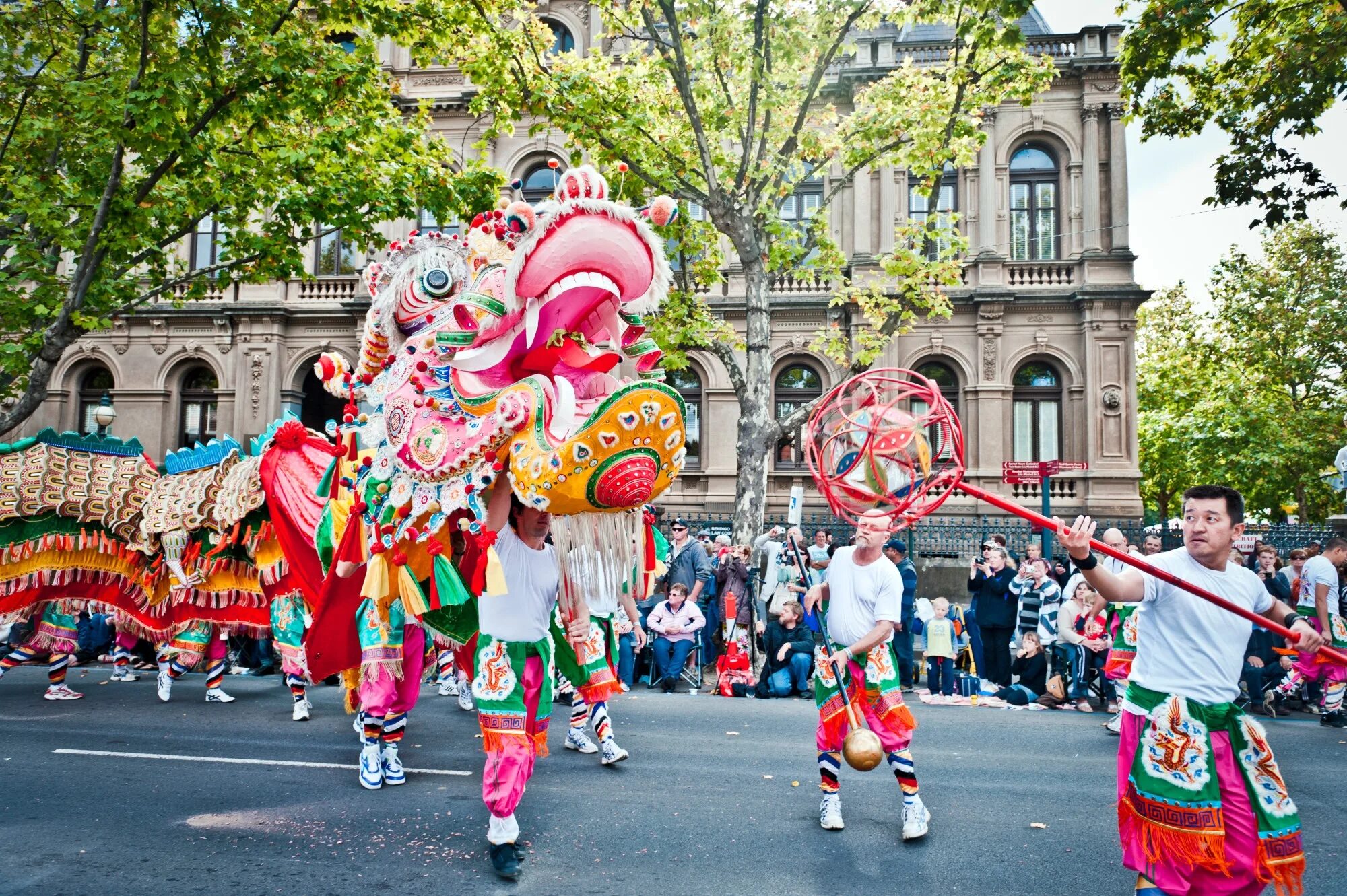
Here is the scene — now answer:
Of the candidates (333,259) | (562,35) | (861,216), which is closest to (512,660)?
(861,216)

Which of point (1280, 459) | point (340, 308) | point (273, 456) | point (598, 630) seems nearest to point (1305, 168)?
point (598, 630)

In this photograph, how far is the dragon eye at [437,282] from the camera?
5.45 metres

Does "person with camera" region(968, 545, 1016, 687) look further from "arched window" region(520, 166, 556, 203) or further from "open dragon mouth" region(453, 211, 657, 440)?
"arched window" region(520, 166, 556, 203)

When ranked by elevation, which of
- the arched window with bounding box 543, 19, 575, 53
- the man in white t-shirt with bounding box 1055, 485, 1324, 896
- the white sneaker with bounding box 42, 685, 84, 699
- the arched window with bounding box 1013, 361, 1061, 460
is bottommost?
the white sneaker with bounding box 42, 685, 84, 699

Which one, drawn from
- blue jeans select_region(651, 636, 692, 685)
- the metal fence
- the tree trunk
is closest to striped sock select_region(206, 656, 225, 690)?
blue jeans select_region(651, 636, 692, 685)


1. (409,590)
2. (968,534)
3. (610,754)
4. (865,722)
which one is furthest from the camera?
(968,534)

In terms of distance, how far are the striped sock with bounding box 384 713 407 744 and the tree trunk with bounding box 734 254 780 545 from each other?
24.4 feet

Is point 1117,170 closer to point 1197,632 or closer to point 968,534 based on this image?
point 968,534

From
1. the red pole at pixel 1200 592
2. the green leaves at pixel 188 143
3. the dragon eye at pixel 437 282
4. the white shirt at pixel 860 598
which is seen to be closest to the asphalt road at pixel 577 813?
the white shirt at pixel 860 598

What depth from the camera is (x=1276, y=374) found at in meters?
24.2

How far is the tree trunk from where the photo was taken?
1329cm

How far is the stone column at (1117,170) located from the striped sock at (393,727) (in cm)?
1908

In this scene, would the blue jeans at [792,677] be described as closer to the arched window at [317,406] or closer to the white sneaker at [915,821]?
the white sneaker at [915,821]

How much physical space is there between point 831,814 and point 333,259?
67.6 feet
